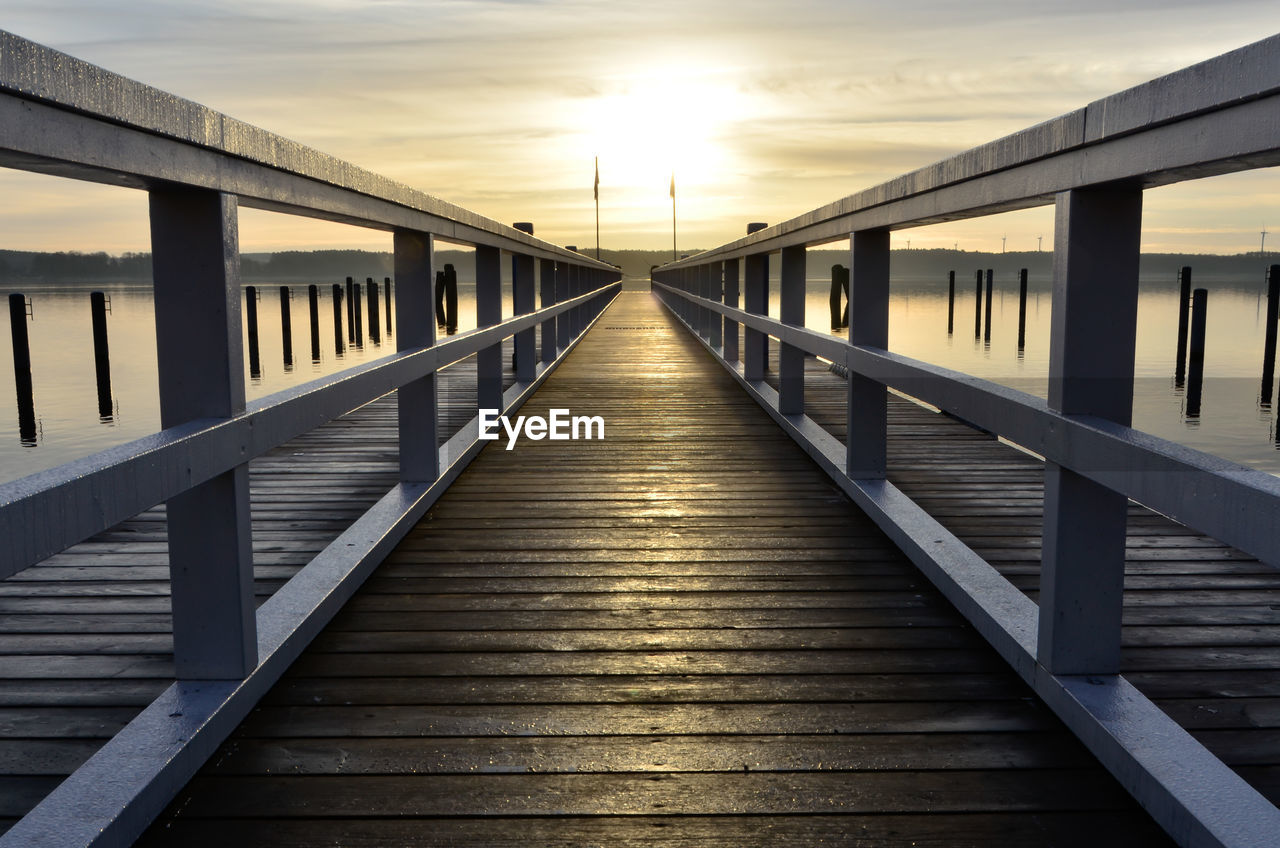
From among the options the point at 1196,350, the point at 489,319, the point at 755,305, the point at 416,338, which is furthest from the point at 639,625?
the point at 1196,350

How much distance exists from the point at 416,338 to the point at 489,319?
1928 mm

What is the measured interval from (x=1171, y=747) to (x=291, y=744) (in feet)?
5.64

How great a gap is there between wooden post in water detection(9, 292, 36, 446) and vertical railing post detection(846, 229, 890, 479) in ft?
49.6

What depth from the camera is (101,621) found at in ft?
9.19

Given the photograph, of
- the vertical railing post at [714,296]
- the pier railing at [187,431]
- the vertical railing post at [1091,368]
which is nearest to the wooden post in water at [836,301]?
the vertical railing post at [714,296]

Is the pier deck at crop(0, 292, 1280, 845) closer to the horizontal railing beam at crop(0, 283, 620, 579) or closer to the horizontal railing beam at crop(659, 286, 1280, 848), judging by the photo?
the horizontal railing beam at crop(659, 286, 1280, 848)

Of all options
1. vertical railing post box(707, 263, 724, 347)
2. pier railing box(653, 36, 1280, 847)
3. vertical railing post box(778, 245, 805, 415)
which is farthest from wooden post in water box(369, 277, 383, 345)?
pier railing box(653, 36, 1280, 847)

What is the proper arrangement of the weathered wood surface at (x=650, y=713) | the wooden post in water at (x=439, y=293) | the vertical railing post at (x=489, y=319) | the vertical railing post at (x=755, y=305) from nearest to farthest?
the weathered wood surface at (x=650, y=713)
the vertical railing post at (x=489, y=319)
the vertical railing post at (x=755, y=305)
the wooden post in water at (x=439, y=293)

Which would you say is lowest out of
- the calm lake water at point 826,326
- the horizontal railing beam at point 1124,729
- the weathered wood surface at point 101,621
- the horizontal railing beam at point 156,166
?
the calm lake water at point 826,326

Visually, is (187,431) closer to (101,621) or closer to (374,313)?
(101,621)

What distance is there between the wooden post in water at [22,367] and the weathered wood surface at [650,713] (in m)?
14.7

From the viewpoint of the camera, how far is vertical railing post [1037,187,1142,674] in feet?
6.55

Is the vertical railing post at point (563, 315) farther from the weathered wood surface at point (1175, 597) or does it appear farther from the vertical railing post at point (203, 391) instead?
the vertical railing post at point (203, 391)

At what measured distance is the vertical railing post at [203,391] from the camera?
2002mm
